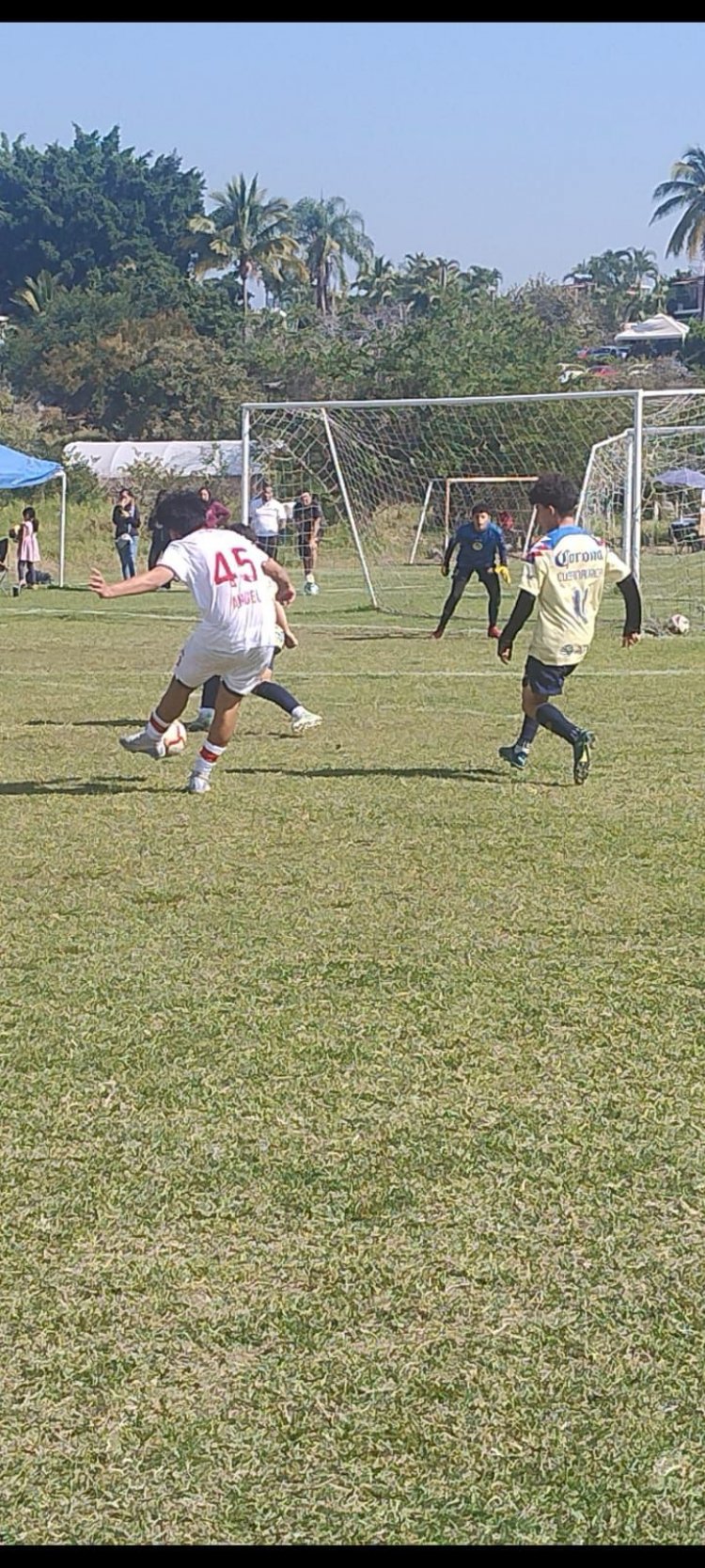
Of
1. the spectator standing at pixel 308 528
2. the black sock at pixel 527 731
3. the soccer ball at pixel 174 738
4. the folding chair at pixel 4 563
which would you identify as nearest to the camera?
the soccer ball at pixel 174 738

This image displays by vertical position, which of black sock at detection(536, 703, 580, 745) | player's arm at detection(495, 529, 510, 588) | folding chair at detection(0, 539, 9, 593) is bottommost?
folding chair at detection(0, 539, 9, 593)

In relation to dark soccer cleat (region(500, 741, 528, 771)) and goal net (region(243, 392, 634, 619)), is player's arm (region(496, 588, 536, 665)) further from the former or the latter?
goal net (region(243, 392, 634, 619))

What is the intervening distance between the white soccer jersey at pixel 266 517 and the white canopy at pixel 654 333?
2729 inches

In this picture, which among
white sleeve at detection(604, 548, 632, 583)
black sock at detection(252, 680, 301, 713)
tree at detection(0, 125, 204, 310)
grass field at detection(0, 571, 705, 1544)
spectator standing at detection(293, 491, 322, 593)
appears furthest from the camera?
tree at detection(0, 125, 204, 310)

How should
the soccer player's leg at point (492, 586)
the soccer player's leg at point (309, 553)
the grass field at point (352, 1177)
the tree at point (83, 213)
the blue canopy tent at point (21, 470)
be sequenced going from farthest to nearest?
the tree at point (83, 213), the soccer player's leg at point (309, 553), the blue canopy tent at point (21, 470), the soccer player's leg at point (492, 586), the grass field at point (352, 1177)

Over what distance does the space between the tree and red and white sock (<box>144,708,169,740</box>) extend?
7622 cm

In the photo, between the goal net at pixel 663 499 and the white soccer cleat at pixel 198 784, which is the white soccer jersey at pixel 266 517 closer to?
the goal net at pixel 663 499

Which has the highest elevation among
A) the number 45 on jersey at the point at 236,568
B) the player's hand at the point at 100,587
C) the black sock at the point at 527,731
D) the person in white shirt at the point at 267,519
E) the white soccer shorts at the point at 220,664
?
the number 45 on jersey at the point at 236,568

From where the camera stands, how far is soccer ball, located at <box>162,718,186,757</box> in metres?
10.7

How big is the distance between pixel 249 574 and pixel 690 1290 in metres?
6.68

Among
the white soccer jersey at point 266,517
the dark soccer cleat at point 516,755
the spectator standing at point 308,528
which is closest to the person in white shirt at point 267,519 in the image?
the white soccer jersey at point 266,517

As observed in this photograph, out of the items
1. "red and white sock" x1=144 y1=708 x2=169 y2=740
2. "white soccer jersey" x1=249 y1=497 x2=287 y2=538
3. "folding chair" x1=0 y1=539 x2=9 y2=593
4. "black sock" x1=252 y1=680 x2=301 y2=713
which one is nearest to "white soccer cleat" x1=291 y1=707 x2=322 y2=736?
"black sock" x1=252 y1=680 x2=301 y2=713

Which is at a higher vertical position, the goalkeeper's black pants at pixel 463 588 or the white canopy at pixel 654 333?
the white canopy at pixel 654 333

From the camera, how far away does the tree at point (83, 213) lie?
8638cm
